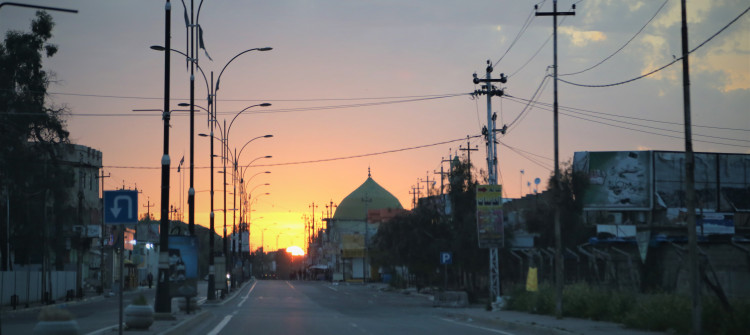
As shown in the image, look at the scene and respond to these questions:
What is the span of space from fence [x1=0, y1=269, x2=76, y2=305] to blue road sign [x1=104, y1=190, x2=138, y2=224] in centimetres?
3386

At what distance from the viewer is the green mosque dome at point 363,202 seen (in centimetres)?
14575

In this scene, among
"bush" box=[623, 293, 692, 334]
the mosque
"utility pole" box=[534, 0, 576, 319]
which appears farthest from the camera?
the mosque

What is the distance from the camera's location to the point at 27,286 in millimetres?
52156

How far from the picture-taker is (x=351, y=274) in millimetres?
142375

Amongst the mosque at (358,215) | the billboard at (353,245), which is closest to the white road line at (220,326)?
the billboard at (353,245)

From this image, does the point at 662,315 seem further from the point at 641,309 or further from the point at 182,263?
the point at 182,263

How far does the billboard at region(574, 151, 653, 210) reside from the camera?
58.4 metres

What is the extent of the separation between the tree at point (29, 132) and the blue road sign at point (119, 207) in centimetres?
3345

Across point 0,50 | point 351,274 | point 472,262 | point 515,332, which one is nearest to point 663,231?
point 472,262

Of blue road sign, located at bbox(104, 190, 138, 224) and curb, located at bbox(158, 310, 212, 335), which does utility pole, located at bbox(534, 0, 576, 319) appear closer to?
curb, located at bbox(158, 310, 212, 335)

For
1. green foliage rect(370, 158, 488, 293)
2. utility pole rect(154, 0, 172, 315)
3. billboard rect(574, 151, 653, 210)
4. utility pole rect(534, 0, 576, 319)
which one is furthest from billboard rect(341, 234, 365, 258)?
utility pole rect(154, 0, 172, 315)

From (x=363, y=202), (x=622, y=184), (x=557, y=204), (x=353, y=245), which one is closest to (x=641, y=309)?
(x=557, y=204)

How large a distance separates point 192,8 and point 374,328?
48.6 ft

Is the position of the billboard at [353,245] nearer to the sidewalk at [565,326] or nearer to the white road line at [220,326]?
the white road line at [220,326]
